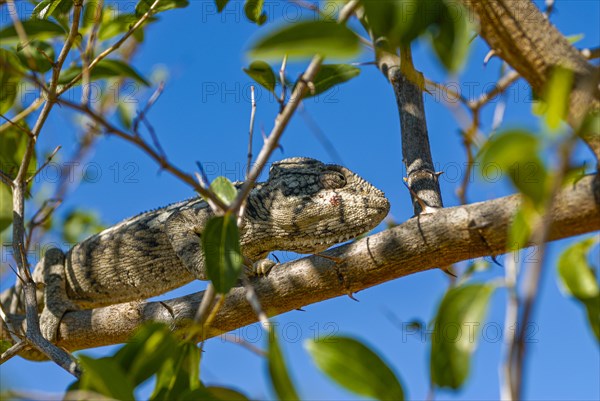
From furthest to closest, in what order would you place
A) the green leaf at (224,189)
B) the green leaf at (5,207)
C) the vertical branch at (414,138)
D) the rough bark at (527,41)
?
1. the green leaf at (5,207)
2. the vertical branch at (414,138)
3. the green leaf at (224,189)
4. the rough bark at (527,41)

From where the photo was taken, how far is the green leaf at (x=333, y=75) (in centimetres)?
233

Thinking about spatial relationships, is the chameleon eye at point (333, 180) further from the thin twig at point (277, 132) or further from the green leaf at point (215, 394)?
the green leaf at point (215, 394)

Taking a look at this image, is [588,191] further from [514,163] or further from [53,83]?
[53,83]

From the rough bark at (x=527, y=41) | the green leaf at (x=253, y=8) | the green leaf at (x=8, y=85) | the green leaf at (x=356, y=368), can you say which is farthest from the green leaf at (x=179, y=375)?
the green leaf at (x=8, y=85)

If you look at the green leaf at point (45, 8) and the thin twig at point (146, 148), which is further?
the green leaf at point (45, 8)

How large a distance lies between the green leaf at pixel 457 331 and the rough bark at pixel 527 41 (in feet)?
1.56

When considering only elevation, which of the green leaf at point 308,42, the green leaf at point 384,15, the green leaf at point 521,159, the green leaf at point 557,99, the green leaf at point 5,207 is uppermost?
the green leaf at point 5,207

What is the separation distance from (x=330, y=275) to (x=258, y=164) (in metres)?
1.43

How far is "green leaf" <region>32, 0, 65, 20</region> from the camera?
8.92 feet

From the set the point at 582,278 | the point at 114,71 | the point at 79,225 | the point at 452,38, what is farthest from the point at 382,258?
the point at 79,225

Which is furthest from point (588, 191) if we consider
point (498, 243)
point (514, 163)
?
point (514, 163)

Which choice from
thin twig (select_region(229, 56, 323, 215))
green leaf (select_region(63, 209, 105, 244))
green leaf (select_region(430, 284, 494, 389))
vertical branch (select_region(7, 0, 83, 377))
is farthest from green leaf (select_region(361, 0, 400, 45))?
green leaf (select_region(63, 209, 105, 244))

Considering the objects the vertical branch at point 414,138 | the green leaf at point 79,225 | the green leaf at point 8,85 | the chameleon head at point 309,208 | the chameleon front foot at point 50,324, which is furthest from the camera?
the green leaf at point 79,225

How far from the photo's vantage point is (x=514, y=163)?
1126 millimetres
